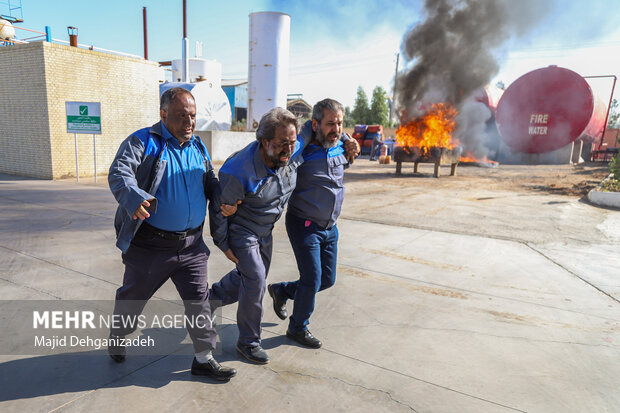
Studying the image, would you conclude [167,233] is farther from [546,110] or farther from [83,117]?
[546,110]

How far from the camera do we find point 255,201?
261 centimetres

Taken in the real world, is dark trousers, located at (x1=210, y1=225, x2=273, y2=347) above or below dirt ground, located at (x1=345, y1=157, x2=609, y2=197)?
above

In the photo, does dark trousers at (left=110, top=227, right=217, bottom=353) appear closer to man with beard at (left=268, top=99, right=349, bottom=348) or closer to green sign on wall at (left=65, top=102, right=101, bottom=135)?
man with beard at (left=268, top=99, right=349, bottom=348)

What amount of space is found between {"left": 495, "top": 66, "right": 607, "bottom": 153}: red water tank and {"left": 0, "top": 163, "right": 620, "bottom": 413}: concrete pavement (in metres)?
16.6

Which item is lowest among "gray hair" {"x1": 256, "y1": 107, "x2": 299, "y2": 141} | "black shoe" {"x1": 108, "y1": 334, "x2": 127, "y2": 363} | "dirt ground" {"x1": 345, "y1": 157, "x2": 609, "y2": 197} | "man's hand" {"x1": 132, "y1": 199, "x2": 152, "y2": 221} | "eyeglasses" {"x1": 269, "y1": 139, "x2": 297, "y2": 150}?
"black shoe" {"x1": 108, "y1": 334, "x2": 127, "y2": 363}

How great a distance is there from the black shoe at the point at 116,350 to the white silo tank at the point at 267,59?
54.3 ft

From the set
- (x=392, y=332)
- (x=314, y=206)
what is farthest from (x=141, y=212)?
(x=392, y=332)

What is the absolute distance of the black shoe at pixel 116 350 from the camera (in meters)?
2.67

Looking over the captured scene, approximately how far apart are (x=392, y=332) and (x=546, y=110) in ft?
70.5

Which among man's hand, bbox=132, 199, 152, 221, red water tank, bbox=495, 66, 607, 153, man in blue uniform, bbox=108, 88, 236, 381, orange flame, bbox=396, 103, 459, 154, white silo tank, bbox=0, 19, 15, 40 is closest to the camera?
man's hand, bbox=132, 199, 152, 221

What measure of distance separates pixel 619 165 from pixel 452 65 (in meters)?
7.93

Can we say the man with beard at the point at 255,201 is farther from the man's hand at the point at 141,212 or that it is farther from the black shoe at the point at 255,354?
the man's hand at the point at 141,212

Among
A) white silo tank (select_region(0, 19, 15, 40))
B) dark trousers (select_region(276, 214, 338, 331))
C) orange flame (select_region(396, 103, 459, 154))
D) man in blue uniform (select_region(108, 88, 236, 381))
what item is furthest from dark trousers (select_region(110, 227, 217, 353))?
white silo tank (select_region(0, 19, 15, 40))

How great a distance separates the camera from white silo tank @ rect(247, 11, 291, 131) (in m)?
18.0
